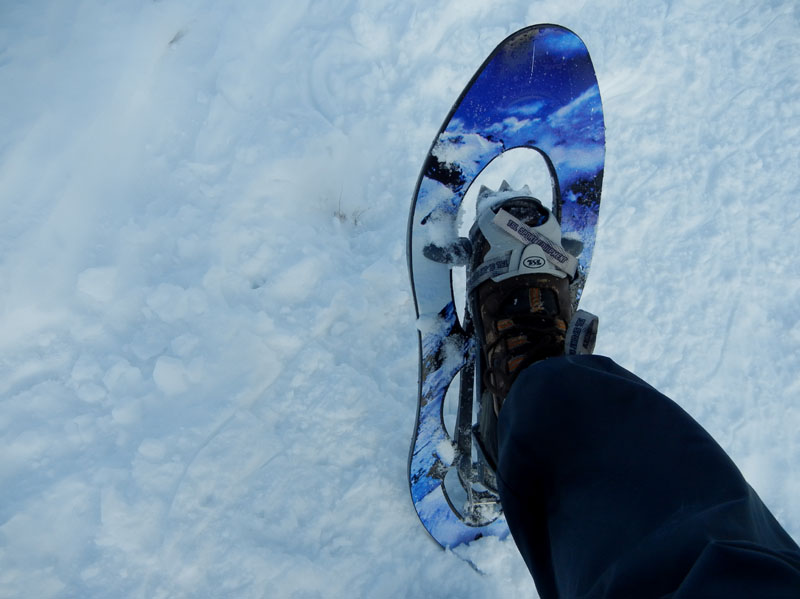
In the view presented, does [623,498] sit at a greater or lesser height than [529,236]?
lesser

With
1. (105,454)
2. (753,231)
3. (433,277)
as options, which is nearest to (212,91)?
(433,277)

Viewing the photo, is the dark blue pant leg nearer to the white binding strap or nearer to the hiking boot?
the hiking boot

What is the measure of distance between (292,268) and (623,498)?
1.15 m

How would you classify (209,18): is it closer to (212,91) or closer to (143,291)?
(212,91)

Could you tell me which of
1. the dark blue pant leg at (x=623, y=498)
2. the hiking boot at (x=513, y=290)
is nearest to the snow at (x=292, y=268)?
the hiking boot at (x=513, y=290)

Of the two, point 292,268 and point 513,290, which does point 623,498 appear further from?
point 292,268

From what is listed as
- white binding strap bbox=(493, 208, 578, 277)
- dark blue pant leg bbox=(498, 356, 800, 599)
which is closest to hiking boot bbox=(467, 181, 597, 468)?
white binding strap bbox=(493, 208, 578, 277)

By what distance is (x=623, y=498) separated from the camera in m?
0.68

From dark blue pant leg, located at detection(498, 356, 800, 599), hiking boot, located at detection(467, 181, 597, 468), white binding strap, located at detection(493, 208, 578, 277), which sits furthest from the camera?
white binding strap, located at detection(493, 208, 578, 277)

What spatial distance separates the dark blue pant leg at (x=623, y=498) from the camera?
53cm

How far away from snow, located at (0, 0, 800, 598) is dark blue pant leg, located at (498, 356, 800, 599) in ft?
2.27

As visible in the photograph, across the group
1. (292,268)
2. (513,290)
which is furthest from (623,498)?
(292,268)

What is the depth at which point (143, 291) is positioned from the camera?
1.55 metres

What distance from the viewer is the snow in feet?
4.43
